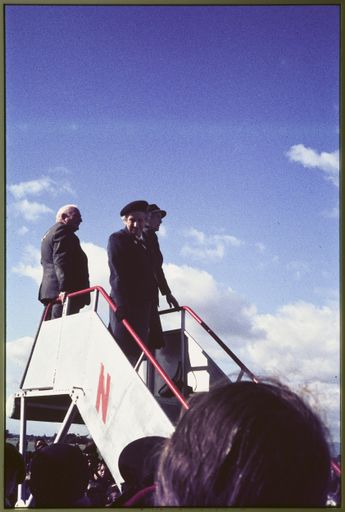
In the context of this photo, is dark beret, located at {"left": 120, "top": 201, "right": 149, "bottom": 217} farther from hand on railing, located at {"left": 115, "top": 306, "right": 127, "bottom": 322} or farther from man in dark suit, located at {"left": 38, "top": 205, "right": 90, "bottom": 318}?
hand on railing, located at {"left": 115, "top": 306, "right": 127, "bottom": 322}

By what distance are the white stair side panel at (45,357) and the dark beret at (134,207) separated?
1.01 m

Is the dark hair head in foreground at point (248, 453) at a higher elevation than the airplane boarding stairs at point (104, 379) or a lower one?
lower

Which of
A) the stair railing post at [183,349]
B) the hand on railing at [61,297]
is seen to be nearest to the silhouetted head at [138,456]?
the hand on railing at [61,297]

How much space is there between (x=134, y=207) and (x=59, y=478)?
7.85 feet

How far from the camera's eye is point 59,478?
218 centimetres

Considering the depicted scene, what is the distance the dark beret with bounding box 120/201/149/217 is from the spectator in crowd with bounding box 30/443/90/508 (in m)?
2.18

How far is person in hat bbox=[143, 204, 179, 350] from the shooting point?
14.4 feet

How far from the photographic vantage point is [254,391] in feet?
3.01

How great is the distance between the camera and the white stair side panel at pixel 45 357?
472 centimetres

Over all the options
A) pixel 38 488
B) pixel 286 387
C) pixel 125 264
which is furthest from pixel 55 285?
pixel 286 387

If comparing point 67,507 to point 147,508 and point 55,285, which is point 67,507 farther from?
point 55,285

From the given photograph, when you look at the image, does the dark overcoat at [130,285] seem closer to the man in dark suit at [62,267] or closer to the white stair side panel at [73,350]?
the white stair side panel at [73,350]

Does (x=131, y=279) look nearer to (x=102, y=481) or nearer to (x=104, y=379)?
(x=104, y=379)

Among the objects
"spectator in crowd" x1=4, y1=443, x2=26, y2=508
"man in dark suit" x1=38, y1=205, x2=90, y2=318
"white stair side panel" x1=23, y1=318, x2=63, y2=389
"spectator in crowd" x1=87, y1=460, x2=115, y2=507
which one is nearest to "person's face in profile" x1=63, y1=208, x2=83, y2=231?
"man in dark suit" x1=38, y1=205, x2=90, y2=318
